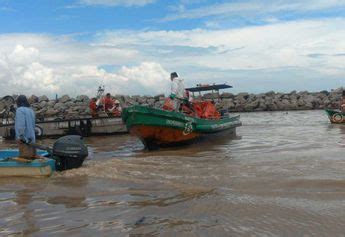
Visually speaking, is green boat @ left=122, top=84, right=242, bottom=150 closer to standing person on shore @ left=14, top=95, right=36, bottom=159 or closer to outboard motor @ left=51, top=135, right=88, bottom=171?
outboard motor @ left=51, top=135, right=88, bottom=171

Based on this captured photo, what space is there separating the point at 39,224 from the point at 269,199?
10.6 ft

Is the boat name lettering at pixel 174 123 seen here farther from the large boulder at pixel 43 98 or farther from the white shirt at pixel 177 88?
the large boulder at pixel 43 98

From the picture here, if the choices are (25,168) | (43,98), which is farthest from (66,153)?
(43,98)

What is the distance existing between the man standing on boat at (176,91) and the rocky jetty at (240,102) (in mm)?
16509

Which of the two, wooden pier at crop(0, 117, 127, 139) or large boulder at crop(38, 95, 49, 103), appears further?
large boulder at crop(38, 95, 49, 103)

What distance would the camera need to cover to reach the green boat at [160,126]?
1373 centimetres

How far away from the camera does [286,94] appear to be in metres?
44.3

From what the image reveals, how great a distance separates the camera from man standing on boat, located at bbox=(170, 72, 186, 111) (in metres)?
14.8

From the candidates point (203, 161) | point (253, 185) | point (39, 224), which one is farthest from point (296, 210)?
point (203, 161)

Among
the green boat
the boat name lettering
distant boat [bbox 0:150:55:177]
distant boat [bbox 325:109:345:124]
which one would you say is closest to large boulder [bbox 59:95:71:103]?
distant boat [bbox 325:109:345:124]

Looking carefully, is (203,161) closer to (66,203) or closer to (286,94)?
(66,203)

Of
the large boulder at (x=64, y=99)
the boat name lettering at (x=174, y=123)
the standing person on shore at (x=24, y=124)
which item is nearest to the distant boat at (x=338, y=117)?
the boat name lettering at (x=174, y=123)

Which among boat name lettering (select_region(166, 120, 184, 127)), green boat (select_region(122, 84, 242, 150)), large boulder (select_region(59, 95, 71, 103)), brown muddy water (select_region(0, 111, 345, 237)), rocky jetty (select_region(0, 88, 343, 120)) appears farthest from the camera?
large boulder (select_region(59, 95, 71, 103))

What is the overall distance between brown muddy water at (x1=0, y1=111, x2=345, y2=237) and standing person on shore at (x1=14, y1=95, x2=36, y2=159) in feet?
2.44
